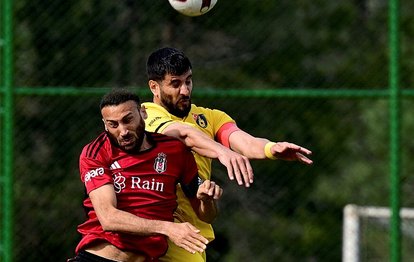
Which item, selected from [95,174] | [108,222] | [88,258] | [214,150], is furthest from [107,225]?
[214,150]

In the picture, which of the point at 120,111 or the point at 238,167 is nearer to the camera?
the point at 238,167

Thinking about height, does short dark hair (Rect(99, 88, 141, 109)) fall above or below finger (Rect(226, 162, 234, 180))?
above

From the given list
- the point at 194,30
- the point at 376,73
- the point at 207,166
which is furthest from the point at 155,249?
the point at 376,73

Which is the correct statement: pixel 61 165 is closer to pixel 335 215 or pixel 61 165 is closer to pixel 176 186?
pixel 335 215

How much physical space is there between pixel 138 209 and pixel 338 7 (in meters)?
6.46

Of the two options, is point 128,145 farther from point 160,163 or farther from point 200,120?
→ point 200,120

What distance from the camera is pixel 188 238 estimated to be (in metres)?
5.73

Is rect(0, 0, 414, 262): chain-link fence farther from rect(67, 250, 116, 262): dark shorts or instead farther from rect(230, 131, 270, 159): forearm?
rect(67, 250, 116, 262): dark shorts

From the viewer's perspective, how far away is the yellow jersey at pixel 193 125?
645 cm

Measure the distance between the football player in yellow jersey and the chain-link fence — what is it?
2255 millimetres

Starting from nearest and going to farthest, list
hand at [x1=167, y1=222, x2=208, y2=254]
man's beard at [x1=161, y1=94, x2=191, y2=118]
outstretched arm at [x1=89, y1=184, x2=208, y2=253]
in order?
hand at [x1=167, y1=222, x2=208, y2=254] < outstretched arm at [x1=89, y1=184, x2=208, y2=253] < man's beard at [x1=161, y1=94, x2=191, y2=118]

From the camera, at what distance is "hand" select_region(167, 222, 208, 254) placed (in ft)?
18.7

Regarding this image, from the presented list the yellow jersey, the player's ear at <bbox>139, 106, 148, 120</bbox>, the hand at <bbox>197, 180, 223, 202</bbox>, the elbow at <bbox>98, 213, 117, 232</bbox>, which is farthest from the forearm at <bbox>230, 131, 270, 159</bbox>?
the elbow at <bbox>98, 213, 117, 232</bbox>

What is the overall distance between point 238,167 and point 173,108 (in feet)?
2.45
